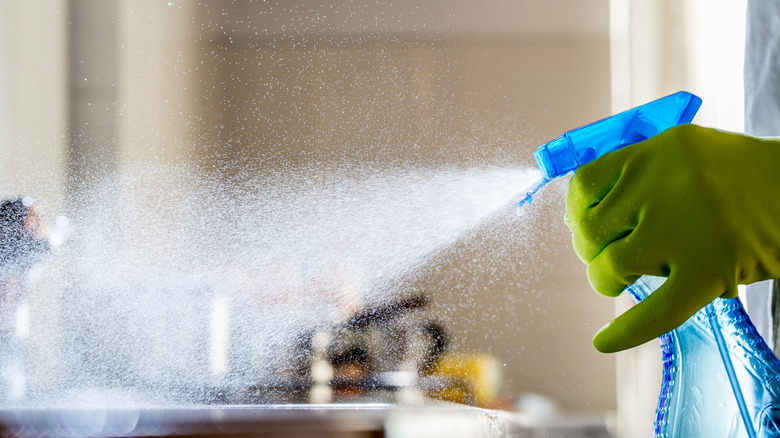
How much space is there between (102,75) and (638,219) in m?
0.74

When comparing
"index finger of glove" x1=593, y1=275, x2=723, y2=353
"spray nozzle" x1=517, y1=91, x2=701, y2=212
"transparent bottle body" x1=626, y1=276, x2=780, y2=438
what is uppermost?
"spray nozzle" x1=517, y1=91, x2=701, y2=212

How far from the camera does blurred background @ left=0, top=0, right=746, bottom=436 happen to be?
2.55 feet

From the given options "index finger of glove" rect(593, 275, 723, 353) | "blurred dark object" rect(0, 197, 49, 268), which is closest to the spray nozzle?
"index finger of glove" rect(593, 275, 723, 353)

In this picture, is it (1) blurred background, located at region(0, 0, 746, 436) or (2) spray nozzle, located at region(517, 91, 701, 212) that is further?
(1) blurred background, located at region(0, 0, 746, 436)

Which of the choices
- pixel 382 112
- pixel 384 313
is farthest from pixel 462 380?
pixel 382 112

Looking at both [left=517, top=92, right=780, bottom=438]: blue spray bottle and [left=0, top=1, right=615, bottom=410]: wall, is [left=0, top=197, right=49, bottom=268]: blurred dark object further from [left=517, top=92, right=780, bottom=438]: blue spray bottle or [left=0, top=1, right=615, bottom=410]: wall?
[left=517, top=92, right=780, bottom=438]: blue spray bottle

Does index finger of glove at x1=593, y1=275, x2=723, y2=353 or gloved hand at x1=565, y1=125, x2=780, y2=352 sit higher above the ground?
gloved hand at x1=565, y1=125, x2=780, y2=352

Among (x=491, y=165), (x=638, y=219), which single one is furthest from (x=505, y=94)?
(x=638, y=219)

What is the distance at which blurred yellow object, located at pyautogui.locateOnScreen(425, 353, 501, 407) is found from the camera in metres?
0.79

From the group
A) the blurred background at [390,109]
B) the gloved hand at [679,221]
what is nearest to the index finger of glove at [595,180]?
the gloved hand at [679,221]

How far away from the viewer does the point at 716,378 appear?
1.32 ft

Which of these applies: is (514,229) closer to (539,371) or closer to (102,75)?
(539,371)

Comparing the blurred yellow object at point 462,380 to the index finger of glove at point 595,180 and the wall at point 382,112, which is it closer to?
the wall at point 382,112

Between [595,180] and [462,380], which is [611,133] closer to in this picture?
[595,180]
